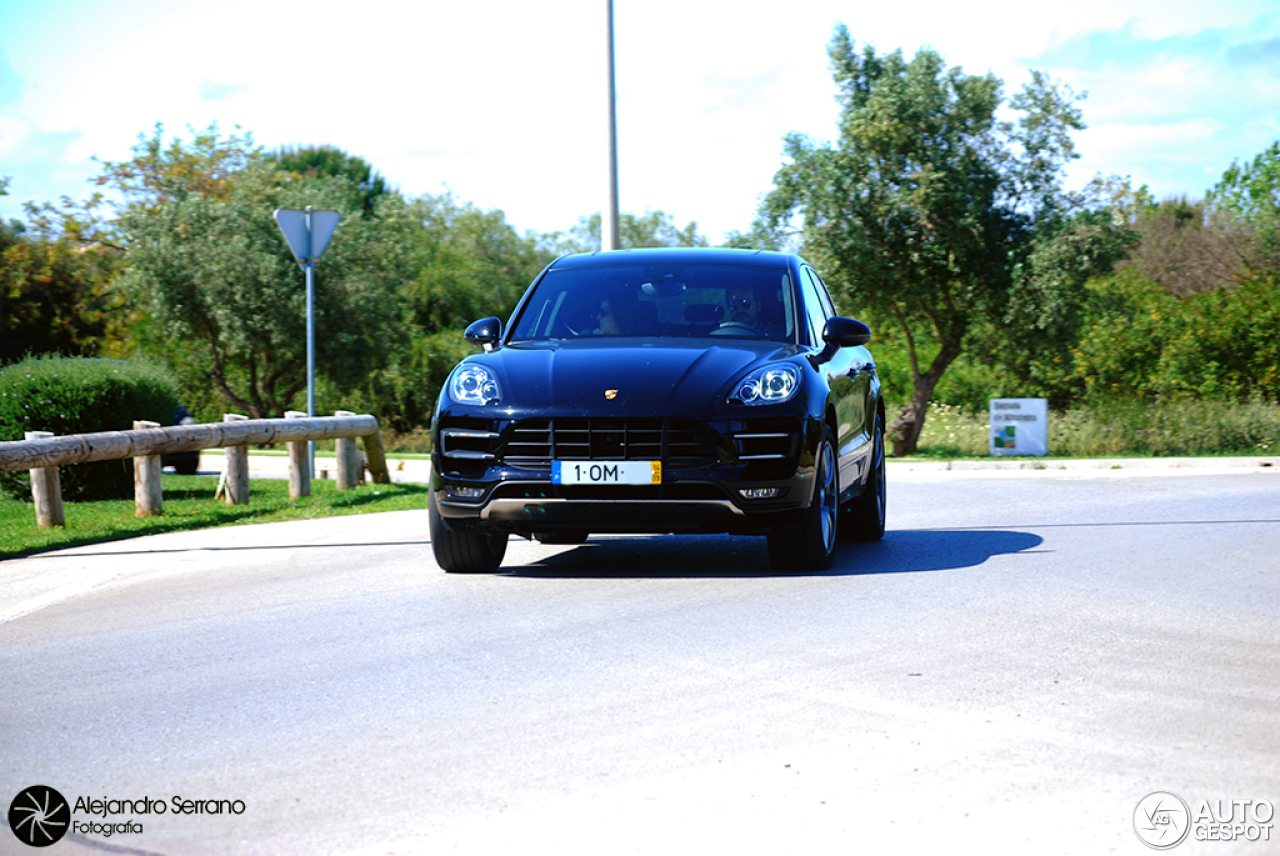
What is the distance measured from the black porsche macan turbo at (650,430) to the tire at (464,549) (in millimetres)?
10

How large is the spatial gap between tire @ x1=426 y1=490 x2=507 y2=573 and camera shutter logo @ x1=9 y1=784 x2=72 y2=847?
4.25 meters

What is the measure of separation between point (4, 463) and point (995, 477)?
11078 millimetres

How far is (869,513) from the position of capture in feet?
32.9

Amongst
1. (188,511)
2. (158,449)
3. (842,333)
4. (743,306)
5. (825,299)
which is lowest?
(188,511)

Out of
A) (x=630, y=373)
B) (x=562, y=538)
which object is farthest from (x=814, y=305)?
(x=562, y=538)

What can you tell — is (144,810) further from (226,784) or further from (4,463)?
(4,463)

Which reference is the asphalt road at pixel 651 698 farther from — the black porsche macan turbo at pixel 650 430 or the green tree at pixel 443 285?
the green tree at pixel 443 285

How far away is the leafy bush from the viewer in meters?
13.6

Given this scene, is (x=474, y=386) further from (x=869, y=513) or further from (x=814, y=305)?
(x=869, y=513)

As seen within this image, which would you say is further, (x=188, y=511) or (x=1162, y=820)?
(x=188, y=511)

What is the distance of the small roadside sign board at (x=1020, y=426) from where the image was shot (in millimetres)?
21766

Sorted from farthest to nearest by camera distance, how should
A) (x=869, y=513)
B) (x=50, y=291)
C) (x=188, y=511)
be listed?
(x=50, y=291)
(x=188, y=511)
(x=869, y=513)

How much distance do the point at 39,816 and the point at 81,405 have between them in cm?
1059

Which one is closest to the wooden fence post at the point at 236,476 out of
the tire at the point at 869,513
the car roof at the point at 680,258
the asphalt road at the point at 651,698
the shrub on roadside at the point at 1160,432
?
the asphalt road at the point at 651,698
